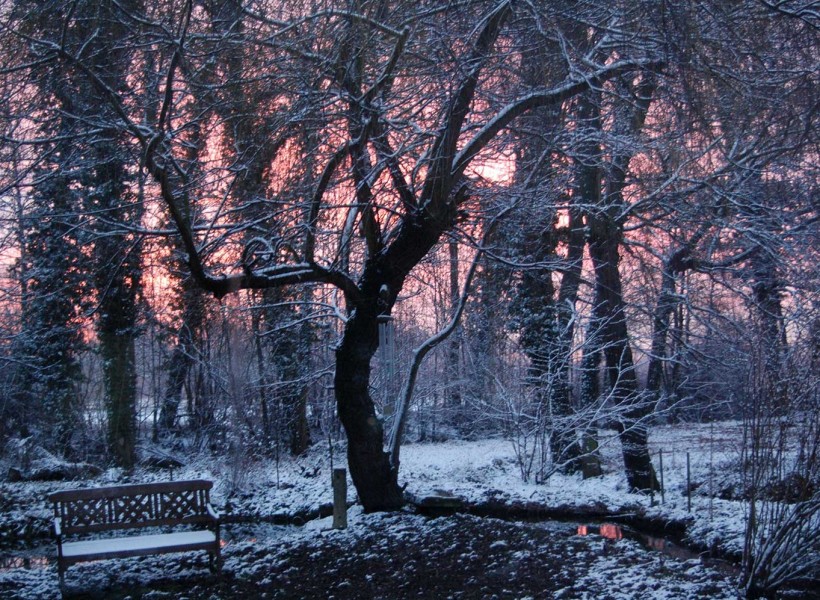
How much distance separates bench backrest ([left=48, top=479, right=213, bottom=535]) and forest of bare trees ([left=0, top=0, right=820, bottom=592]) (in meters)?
→ 1.85

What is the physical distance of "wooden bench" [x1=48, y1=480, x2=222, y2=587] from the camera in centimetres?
749

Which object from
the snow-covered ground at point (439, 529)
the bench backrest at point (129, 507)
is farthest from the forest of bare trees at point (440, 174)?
the bench backrest at point (129, 507)

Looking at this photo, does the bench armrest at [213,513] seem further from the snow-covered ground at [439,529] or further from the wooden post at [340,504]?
the wooden post at [340,504]

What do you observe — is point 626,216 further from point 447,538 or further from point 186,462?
point 186,462

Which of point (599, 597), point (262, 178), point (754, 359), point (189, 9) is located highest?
point (189, 9)

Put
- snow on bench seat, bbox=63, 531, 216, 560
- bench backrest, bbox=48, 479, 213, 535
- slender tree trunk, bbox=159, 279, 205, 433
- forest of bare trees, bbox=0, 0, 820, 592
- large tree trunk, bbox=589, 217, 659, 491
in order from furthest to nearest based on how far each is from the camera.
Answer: slender tree trunk, bbox=159, 279, 205, 433
large tree trunk, bbox=589, 217, 659, 491
bench backrest, bbox=48, 479, 213, 535
snow on bench seat, bbox=63, 531, 216, 560
forest of bare trees, bbox=0, 0, 820, 592

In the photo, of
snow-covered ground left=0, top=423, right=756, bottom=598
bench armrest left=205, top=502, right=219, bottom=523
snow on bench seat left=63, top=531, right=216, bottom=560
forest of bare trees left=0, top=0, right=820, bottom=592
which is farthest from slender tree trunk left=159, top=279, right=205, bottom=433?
snow on bench seat left=63, top=531, right=216, bottom=560

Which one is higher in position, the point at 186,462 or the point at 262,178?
the point at 262,178

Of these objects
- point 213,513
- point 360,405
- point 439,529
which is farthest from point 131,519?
point 439,529

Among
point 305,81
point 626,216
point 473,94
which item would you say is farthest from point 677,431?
point 305,81

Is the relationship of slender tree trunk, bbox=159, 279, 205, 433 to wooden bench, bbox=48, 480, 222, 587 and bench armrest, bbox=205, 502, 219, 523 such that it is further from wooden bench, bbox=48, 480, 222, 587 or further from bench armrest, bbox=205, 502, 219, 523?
bench armrest, bbox=205, 502, 219, 523

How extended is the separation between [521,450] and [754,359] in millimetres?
8581

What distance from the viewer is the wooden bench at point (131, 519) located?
7.49 meters

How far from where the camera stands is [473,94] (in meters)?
7.56
